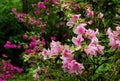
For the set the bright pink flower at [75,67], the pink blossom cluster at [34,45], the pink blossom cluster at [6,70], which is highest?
the bright pink flower at [75,67]

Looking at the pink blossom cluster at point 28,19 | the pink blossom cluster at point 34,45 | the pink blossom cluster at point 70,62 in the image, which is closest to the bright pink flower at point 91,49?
the pink blossom cluster at point 70,62

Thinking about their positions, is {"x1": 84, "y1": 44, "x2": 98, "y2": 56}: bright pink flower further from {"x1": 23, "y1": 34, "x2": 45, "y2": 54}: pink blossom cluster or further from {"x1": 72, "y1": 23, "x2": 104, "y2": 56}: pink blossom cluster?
{"x1": 23, "y1": 34, "x2": 45, "y2": 54}: pink blossom cluster

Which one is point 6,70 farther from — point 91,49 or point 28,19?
point 91,49

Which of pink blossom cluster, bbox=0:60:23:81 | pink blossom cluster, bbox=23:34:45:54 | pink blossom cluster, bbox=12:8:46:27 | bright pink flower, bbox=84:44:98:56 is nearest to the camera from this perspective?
bright pink flower, bbox=84:44:98:56

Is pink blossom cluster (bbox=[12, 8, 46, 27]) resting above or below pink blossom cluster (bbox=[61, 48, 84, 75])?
below

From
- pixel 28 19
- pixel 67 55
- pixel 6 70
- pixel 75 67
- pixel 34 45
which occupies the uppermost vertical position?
pixel 67 55

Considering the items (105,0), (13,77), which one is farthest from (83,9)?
(13,77)

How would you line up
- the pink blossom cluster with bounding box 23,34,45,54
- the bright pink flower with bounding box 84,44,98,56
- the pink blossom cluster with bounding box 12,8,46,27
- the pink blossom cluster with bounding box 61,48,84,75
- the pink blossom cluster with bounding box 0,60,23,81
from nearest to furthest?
1. the bright pink flower with bounding box 84,44,98,56
2. the pink blossom cluster with bounding box 61,48,84,75
3. the pink blossom cluster with bounding box 23,34,45,54
4. the pink blossom cluster with bounding box 0,60,23,81
5. the pink blossom cluster with bounding box 12,8,46,27

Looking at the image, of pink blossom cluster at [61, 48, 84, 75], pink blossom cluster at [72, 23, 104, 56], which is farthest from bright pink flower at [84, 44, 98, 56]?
pink blossom cluster at [61, 48, 84, 75]

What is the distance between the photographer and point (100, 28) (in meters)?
5.52

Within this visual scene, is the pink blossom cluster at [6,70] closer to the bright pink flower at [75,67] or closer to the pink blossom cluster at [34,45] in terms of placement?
the pink blossom cluster at [34,45]

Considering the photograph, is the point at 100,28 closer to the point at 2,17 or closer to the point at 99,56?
the point at 99,56

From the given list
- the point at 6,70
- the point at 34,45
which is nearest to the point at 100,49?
the point at 34,45

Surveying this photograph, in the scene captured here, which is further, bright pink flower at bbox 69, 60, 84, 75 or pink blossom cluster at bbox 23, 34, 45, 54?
pink blossom cluster at bbox 23, 34, 45, 54
